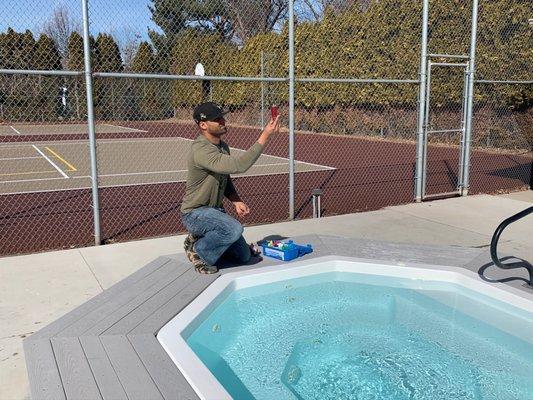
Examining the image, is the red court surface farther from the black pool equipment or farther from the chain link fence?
the black pool equipment

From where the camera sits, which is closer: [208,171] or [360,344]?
[360,344]

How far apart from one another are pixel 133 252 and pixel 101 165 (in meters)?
9.45

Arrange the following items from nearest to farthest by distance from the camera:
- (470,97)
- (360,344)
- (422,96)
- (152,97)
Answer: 1. (360,344)
2. (422,96)
3. (470,97)
4. (152,97)

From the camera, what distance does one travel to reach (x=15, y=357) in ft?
11.9

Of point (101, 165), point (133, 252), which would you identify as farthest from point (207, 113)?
point (101, 165)

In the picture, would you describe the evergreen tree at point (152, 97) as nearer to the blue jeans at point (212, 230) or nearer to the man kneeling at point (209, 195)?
the man kneeling at point (209, 195)

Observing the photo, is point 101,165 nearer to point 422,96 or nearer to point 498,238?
point 422,96

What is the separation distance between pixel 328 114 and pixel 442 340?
20002mm

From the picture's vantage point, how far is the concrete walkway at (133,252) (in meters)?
4.14

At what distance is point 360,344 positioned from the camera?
4.17m

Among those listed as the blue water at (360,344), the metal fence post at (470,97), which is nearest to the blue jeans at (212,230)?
the blue water at (360,344)

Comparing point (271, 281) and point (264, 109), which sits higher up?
point (264, 109)

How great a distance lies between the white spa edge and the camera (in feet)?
10.7

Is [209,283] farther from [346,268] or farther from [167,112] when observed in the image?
[167,112]
